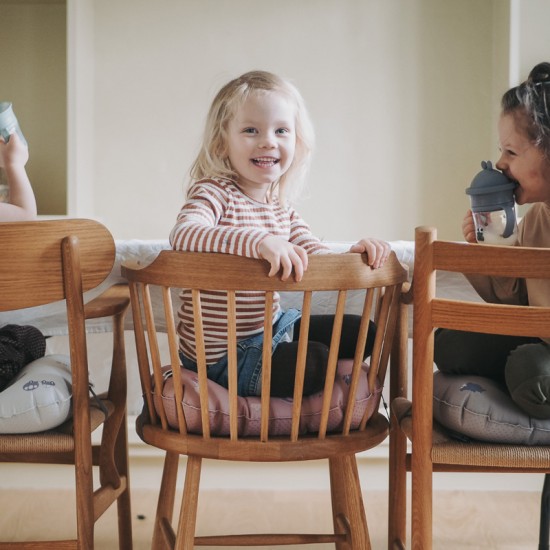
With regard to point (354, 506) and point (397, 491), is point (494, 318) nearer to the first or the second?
point (354, 506)

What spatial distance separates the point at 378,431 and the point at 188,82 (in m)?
1.79

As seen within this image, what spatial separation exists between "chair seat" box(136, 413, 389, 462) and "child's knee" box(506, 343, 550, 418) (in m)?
0.23

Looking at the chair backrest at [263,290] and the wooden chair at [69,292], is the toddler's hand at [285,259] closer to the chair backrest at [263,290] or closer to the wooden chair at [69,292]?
the chair backrest at [263,290]

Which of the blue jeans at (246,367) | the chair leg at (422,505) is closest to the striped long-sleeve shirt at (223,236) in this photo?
the blue jeans at (246,367)

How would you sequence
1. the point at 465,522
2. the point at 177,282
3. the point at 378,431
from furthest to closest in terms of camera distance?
the point at 465,522 → the point at 378,431 → the point at 177,282

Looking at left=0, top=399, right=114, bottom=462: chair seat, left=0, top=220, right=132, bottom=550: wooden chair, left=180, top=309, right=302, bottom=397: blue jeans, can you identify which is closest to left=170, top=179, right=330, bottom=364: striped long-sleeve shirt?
left=180, top=309, right=302, bottom=397: blue jeans

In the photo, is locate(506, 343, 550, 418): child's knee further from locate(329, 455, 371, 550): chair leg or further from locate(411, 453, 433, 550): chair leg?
locate(329, 455, 371, 550): chair leg

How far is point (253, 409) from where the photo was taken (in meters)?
1.13

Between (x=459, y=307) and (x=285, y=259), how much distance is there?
0.79 feet

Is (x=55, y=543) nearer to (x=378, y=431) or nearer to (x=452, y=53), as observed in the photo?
(x=378, y=431)

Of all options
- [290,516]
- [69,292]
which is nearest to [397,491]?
[290,516]

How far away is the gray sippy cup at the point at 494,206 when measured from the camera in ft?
4.21

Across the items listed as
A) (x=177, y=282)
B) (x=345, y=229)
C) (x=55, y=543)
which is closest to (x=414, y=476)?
(x=177, y=282)

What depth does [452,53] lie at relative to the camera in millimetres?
2652
